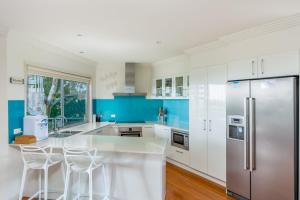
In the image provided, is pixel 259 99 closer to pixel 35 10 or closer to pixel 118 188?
pixel 118 188

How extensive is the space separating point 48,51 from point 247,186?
3750 mm

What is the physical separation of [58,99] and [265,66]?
367 cm

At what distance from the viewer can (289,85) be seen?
2.46 m

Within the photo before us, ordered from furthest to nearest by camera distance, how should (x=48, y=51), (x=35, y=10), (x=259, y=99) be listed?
(x=48, y=51) → (x=259, y=99) → (x=35, y=10)

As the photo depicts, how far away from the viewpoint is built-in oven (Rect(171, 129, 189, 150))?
432 centimetres

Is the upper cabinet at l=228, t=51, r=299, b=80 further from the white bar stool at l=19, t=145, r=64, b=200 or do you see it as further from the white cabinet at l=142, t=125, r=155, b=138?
the white bar stool at l=19, t=145, r=64, b=200

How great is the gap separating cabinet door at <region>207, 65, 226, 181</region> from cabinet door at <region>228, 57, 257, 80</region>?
0.57 ft

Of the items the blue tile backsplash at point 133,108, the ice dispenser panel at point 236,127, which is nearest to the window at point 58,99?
the blue tile backsplash at point 133,108

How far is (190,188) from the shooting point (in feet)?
11.6

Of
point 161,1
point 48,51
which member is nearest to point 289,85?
point 161,1

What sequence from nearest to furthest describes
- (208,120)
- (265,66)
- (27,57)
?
(265,66)
(27,57)
(208,120)

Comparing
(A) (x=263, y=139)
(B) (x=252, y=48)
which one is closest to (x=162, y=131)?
(A) (x=263, y=139)

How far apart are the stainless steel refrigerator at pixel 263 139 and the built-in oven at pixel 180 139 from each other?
1180 millimetres

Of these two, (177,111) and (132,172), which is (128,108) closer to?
(177,111)
